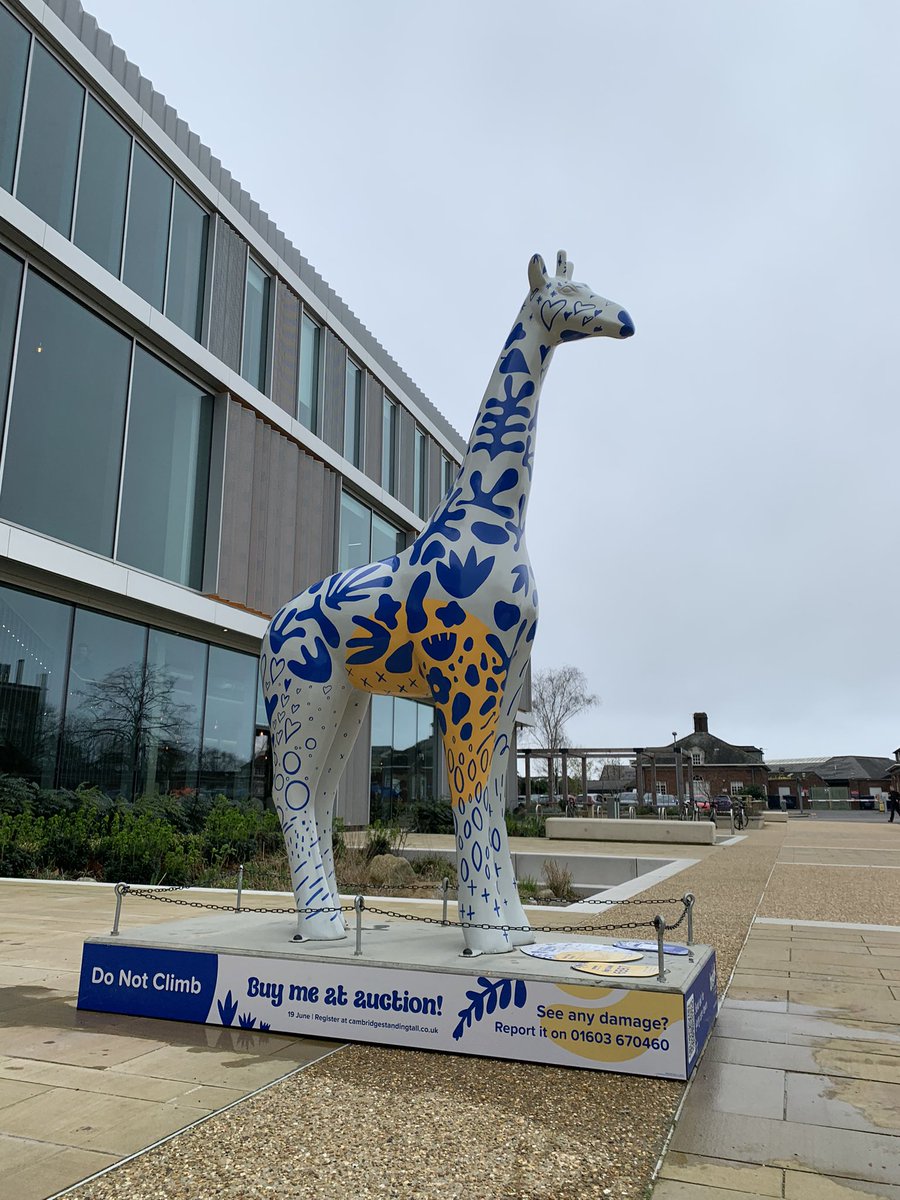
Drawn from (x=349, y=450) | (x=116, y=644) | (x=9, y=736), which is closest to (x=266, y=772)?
(x=116, y=644)

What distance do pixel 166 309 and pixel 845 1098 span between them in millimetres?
16217

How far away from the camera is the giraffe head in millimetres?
5410

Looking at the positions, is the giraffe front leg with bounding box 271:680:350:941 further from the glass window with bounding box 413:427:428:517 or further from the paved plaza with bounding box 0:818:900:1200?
the glass window with bounding box 413:427:428:517

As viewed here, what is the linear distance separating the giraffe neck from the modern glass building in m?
9.29

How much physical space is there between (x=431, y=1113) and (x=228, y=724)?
49.4ft

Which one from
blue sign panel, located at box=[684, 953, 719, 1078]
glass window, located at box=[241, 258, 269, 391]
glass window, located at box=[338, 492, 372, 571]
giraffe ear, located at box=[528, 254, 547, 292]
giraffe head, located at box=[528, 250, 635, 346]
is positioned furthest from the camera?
glass window, located at box=[338, 492, 372, 571]

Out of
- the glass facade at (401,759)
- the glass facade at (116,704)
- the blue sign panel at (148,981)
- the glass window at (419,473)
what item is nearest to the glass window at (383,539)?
the glass window at (419,473)

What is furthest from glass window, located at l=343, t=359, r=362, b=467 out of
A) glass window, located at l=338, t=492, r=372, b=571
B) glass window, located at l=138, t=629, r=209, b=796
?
glass window, located at l=138, t=629, r=209, b=796

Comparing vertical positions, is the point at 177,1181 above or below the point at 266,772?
below

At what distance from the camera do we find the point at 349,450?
23.5 metres

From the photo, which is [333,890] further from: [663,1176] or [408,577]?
[663,1176]

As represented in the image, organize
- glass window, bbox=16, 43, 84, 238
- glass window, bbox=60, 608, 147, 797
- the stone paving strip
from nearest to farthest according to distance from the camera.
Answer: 1. the stone paving strip
2. glass window, bbox=16, 43, 84, 238
3. glass window, bbox=60, 608, 147, 797

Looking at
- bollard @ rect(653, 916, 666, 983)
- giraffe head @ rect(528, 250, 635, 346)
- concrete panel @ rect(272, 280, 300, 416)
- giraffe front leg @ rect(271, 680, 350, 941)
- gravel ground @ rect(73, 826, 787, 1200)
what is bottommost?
gravel ground @ rect(73, 826, 787, 1200)

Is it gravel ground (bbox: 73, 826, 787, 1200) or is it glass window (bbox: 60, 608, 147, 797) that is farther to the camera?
glass window (bbox: 60, 608, 147, 797)
